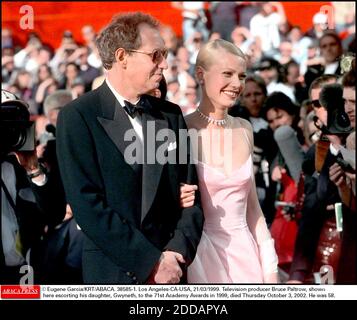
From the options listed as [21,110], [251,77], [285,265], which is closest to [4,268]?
[21,110]

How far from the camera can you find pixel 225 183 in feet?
12.3

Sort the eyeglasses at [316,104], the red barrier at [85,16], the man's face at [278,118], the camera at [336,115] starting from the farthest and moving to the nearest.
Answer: the red barrier at [85,16] < the man's face at [278,118] < the eyeglasses at [316,104] < the camera at [336,115]

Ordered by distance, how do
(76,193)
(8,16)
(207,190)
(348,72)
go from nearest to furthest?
(76,193) < (207,190) < (348,72) < (8,16)

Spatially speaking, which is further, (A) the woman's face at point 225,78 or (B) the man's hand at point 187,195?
(A) the woman's face at point 225,78

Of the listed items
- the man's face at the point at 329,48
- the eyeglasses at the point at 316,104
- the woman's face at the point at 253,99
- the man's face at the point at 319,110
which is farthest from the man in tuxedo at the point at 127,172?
the man's face at the point at 329,48

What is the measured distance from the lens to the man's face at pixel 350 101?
14.6 feet

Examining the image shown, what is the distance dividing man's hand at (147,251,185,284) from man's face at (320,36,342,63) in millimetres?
3048

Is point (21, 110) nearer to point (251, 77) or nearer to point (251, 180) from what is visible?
point (251, 180)

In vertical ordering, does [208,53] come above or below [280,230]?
above

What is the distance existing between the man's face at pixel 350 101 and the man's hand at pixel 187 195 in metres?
1.14

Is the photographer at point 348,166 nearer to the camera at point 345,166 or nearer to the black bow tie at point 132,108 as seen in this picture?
the camera at point 345,166

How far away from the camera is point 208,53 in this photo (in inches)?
150

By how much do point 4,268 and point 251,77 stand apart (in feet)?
6.44

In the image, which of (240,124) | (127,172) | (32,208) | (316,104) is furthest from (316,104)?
(127,172)
